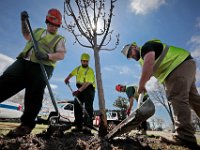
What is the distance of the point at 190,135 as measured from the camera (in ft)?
9.49

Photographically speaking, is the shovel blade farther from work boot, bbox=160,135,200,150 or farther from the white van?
the white van

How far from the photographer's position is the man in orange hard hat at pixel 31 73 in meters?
2.95

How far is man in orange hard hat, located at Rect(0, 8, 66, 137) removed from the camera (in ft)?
9.68

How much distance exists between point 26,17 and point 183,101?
7.99 ft

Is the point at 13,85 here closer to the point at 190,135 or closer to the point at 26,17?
the point at 26,17

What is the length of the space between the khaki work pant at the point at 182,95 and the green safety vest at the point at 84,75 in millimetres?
2220

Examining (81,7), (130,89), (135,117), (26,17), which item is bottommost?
(135,117)

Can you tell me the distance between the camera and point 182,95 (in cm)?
303

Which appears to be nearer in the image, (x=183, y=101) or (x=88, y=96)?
(x=183, y=101)

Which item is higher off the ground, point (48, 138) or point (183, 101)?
point (183, 101)

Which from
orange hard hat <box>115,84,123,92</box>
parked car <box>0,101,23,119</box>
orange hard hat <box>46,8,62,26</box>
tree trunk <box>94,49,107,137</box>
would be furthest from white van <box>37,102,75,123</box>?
orange hard hat <box>46,8,62,26</box>

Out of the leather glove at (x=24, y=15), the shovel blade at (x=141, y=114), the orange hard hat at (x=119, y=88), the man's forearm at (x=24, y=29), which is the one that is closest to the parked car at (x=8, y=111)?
the orange hard hat at (x=119, y=88)

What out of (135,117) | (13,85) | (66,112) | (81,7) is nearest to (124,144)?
(135,117)

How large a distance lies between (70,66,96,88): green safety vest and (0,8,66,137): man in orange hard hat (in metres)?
1.94
